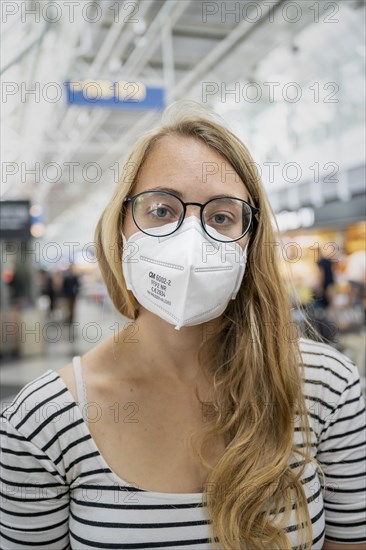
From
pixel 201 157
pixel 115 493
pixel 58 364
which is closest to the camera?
pixel 115 493

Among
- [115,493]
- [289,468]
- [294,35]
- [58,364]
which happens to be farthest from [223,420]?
[294,35]

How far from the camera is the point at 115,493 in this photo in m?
0.92

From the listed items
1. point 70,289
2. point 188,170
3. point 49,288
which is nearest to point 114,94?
point 70,289

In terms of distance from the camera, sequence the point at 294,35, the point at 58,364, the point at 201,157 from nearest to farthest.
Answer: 1. the point at 201,157
2. the point at 58,364
3. the point at 294,35

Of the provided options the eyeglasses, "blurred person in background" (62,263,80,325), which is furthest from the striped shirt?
"blurred person in background" (62,263,80,325)

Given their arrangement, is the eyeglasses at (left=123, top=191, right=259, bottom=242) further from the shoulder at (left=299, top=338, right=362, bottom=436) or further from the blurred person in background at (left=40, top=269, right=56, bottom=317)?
the blurred person in background at (left=40, top=269, right=56, bottom=317)

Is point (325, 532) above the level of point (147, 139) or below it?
below

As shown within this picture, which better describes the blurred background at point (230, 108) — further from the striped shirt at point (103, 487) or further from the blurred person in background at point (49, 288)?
the striped shirt at point (103, 487)

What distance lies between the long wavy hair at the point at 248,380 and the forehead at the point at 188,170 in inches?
0.8

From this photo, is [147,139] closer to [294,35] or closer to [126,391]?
[126,391]

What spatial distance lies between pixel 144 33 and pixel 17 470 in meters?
8.15

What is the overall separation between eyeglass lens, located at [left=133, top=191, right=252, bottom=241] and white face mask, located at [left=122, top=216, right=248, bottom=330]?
0.02 m

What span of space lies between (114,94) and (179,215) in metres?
4.82

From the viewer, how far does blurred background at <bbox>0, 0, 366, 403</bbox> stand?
4133 mm
